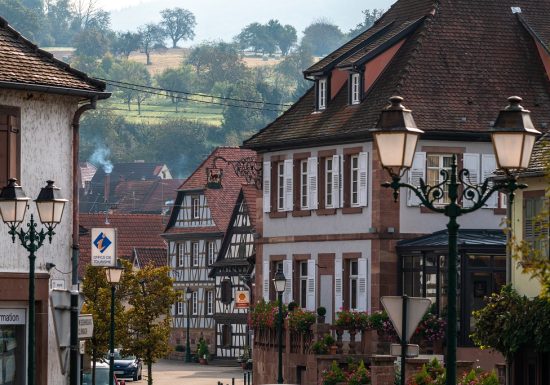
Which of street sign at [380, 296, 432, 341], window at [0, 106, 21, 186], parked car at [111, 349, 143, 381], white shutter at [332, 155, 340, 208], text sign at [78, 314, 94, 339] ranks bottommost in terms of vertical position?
parked car at [111, 349, 143, 381]

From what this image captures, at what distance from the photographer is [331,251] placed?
203 feet

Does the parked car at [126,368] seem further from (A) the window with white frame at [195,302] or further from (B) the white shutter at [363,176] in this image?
(A) the window with white frame at [195,302]

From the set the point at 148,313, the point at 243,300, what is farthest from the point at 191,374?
the point at 148,313

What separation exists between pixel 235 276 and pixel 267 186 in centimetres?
3143

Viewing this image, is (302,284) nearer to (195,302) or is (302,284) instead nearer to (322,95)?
(322,95)

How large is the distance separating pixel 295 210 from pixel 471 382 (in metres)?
22.0

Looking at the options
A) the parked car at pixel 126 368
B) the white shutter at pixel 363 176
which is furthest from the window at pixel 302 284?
the parked car at pixel 126 368

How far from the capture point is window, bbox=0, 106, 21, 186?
36.1 metres

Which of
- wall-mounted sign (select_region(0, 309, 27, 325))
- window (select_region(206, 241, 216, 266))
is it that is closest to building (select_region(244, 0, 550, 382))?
wall-mounted sign (select_region(0, 309, 27, 325))

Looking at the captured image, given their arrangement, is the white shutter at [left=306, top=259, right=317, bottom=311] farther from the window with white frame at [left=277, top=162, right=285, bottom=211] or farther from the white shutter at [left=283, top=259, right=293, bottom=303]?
the window with white frame at [left=277, top=162, right=285, bottom=211]

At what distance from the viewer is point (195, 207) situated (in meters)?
105

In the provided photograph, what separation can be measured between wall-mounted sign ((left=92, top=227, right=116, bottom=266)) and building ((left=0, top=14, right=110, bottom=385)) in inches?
75.3

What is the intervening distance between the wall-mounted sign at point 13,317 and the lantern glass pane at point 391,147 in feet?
50.5

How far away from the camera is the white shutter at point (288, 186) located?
64312mm
